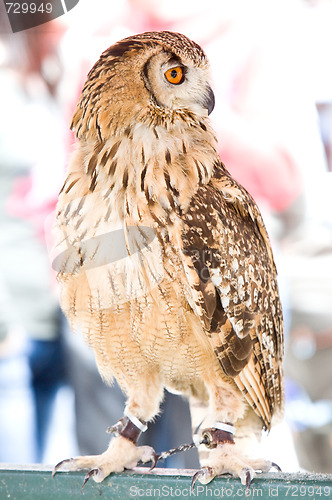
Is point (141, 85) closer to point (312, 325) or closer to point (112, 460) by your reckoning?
point (112, 460)

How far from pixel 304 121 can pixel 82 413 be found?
1.34m

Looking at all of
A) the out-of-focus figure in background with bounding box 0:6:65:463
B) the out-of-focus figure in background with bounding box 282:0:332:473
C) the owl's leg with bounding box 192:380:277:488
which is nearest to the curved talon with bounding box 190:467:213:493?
the owl's leg with bounding box 192:380:277:488

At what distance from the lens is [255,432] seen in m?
1.35

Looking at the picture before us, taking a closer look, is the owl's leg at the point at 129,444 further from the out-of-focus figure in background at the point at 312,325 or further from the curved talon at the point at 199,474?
the out-of-focus figure in background at the point at 312,325

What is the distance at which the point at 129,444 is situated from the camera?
1138 mm

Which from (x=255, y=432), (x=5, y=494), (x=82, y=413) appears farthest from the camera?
(x=82, y=413)

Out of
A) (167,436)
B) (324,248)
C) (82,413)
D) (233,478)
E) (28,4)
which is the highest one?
(28,4)

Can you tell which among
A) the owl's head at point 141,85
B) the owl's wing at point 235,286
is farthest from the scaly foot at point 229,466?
the owl's head at point 141,85

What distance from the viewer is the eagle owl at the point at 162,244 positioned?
39.7 inches

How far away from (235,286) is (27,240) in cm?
107

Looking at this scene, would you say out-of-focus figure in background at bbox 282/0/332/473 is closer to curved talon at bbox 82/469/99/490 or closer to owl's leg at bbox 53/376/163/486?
owl's leg at bbox 53/376/163/486

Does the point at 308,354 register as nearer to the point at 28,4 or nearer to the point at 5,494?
the point at 5,494

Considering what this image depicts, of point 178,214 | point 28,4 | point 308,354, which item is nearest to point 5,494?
point 178,214

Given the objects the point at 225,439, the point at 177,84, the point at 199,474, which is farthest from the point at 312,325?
the point at 177,84
